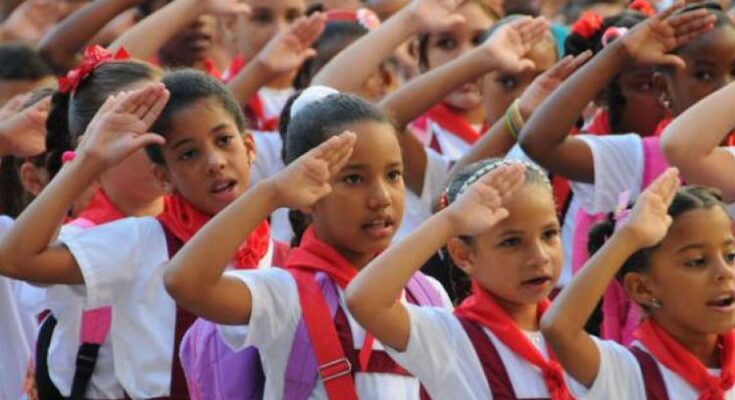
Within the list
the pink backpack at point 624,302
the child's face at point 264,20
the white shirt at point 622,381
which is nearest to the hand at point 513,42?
the pink backpack at point 624,302

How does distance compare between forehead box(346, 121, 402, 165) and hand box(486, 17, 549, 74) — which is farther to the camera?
hand box(486, 17, 549, 74)

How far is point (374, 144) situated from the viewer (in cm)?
433

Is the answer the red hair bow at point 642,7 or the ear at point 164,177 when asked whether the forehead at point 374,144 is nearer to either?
the ear at point 164,177

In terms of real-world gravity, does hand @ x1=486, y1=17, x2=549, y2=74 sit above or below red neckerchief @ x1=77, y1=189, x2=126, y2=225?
above

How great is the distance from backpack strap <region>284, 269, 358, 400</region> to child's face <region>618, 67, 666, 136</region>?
167 centimetres

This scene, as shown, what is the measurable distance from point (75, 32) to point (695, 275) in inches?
110

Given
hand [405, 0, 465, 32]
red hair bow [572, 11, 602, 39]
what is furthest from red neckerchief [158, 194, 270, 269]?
red hair bow [572, 11, 602, 39]

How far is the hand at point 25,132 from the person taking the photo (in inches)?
195

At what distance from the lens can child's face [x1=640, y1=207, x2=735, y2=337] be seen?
4.32m

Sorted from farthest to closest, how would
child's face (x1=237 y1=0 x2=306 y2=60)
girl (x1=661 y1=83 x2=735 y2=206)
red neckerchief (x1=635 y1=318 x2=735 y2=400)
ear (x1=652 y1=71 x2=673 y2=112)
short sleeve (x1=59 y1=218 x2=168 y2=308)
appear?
child's face (x1=237 y1=0 x2=306 y2=60) → ear (x1=652 y1=71 x2=673 y2=112) → girl (x1=661 y1=83 x2=735 y2=206) → short sleeve (x1=59 y1=218 x2=168 y2=308) → red neckerchief (x1=635 y1=318 x2=735 y2=400)

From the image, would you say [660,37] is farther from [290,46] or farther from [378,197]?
[290,46]

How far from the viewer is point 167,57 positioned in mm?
6910

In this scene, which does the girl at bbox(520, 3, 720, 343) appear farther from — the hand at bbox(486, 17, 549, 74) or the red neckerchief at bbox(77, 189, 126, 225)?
the red neckerchief at bbox(77, 189, 126, 225)

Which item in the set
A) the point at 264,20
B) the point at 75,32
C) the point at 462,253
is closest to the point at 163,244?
the point at 462,253
